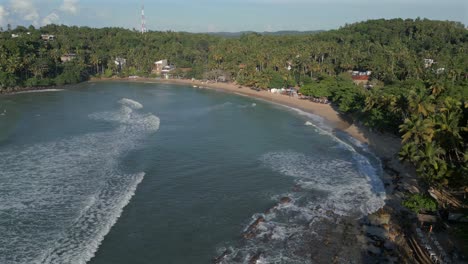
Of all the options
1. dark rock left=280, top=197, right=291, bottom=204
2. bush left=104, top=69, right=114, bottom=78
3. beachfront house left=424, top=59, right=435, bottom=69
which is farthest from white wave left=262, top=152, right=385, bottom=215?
bush left=104, top=69, right=114, bottom=78

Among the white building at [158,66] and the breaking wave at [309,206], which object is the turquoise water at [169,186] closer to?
the breaking wave at [309,206]

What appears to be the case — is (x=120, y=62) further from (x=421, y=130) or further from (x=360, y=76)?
(x=421, y=130)

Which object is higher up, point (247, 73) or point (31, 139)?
point (247, 73)

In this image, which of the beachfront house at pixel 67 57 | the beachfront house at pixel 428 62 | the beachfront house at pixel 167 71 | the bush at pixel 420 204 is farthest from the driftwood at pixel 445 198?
the beachfront house at pixel 67 57

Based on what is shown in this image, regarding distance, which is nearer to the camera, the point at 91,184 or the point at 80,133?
the point at 91,184

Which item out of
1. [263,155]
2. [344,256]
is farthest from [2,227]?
[263,155]

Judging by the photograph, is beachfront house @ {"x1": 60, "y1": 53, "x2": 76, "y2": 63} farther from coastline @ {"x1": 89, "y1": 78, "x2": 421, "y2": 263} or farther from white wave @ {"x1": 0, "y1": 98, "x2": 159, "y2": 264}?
coastline @ {"x1": 89, "y1": 78, "x2": 421, "y2": 263}

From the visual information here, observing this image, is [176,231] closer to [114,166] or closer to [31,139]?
[114,166]
